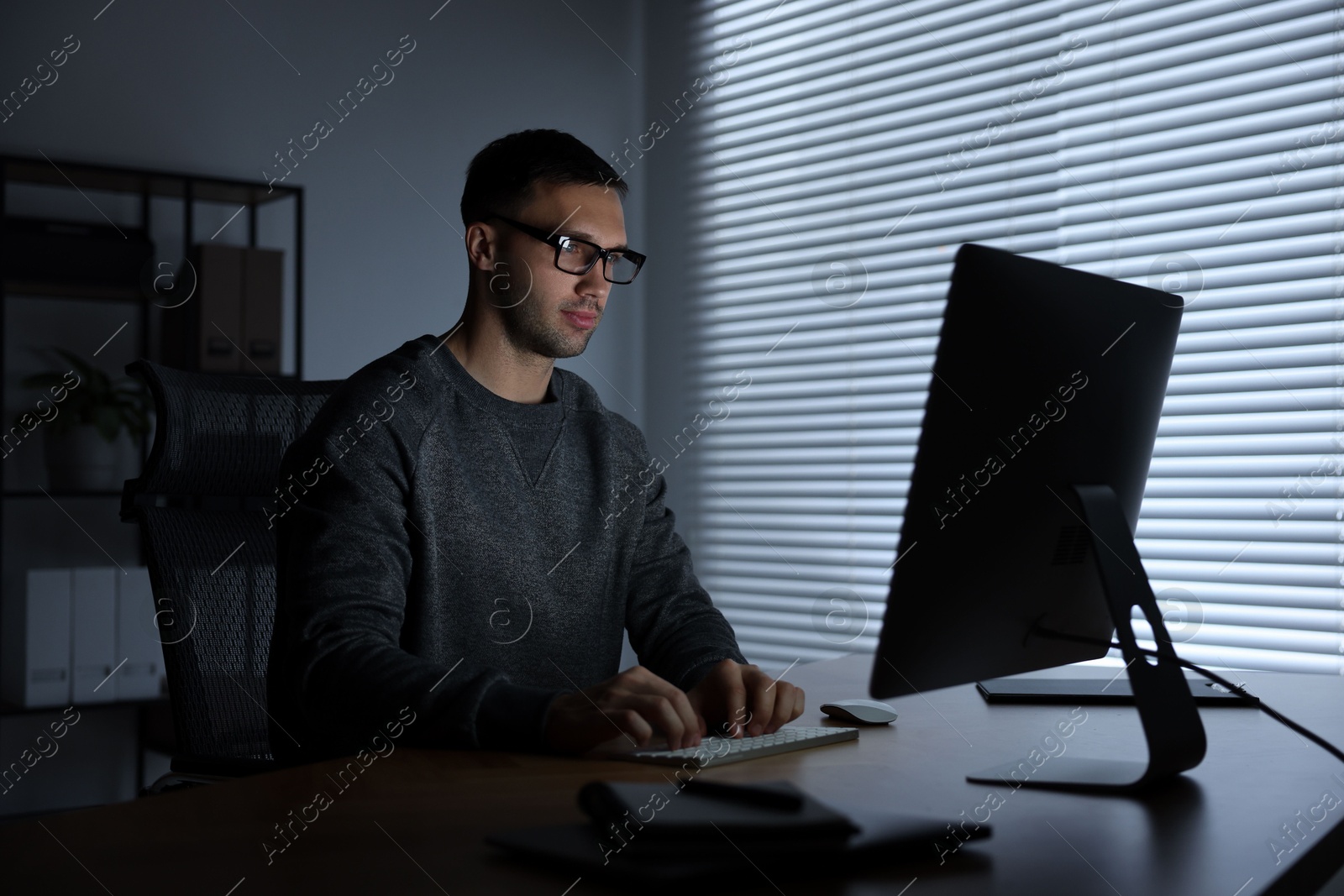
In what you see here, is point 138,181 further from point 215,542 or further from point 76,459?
point 215,542

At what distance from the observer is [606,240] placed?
1648 millimetres

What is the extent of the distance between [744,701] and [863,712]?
163 mm

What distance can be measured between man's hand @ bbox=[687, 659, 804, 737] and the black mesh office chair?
0.64 m

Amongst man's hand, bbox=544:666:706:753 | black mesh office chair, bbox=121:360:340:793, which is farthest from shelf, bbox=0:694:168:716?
man's hand, bbox=544:666:706:753

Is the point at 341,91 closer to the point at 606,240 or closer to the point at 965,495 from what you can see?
the point at 606,240

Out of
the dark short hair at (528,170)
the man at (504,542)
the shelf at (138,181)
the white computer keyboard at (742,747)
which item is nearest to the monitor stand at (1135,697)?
the white computer keyboard at (742,747)

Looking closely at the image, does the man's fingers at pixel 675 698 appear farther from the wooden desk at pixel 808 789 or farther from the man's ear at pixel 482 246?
the man's ear at pixel 482 246

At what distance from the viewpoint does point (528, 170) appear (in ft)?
5.46

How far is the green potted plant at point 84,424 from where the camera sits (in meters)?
2.93

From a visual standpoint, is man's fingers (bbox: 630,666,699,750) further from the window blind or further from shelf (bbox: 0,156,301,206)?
shelf (bbox: 0,156,301,206)

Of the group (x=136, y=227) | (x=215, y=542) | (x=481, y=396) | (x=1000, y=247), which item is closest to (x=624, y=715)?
(x=481, y=396)

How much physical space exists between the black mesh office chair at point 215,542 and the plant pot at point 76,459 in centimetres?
160

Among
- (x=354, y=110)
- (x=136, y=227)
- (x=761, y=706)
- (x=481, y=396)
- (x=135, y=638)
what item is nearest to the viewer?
(x=761, y=706)

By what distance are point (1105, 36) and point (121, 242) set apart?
263 cm
